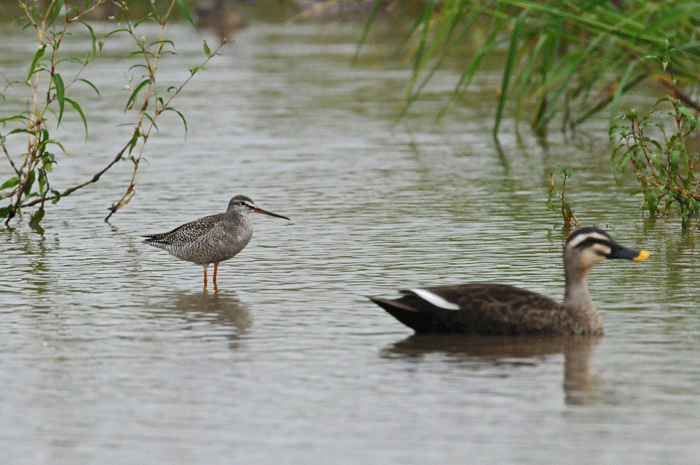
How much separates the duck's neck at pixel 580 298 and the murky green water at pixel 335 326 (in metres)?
0.17

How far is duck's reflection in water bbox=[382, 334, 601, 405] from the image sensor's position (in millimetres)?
7922

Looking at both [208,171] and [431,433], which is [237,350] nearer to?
[431,433]

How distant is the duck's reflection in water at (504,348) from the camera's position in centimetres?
792

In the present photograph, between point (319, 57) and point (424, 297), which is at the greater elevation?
point (319, 57)

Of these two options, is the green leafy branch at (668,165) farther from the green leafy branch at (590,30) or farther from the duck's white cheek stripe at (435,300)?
the duck's white cheek stripe at (435,300)

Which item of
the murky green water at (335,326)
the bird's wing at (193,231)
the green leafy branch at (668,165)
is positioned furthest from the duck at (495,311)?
the green leafy branch at (668,165)

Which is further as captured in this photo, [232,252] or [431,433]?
[232,252]

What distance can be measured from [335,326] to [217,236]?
198 cm

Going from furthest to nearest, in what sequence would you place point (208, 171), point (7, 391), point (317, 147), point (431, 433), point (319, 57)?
point (319, 57) < point (317, 147) < point (208, 171) < point (7, 391) < point (431, 433)

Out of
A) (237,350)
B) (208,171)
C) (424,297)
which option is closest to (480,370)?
(424,297)

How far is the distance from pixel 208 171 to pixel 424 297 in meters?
9.51

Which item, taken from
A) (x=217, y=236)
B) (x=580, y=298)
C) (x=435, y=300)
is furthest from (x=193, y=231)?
(x=580, y=298)

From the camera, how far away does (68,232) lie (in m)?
13.3

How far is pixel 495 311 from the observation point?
27.6 feet
